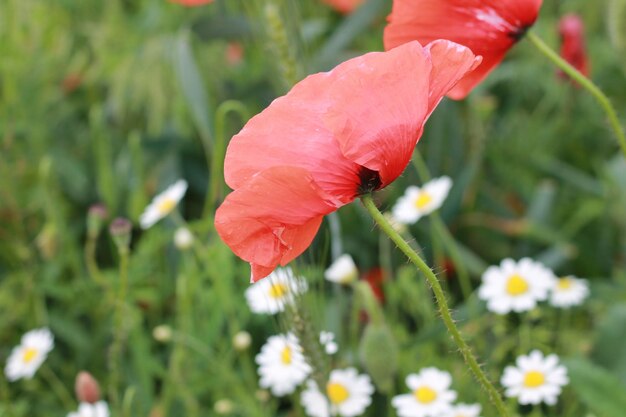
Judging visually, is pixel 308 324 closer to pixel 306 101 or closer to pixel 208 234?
pixel 306 101

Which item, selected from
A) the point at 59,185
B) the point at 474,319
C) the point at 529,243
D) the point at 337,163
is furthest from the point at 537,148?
the point at 337,163

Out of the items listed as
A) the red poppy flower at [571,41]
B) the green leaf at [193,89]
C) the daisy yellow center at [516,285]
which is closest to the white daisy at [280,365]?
the daisy yellow center at [516,285]

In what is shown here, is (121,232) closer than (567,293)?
Yes

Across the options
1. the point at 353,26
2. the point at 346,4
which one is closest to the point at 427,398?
the point at 353,26

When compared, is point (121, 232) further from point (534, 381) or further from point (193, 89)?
point (193, 89)

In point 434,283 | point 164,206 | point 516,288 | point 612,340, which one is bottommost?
point 612,340

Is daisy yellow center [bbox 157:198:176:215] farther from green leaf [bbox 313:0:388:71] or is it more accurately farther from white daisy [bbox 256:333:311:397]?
green leaf [bbox 313:0:388:71]
